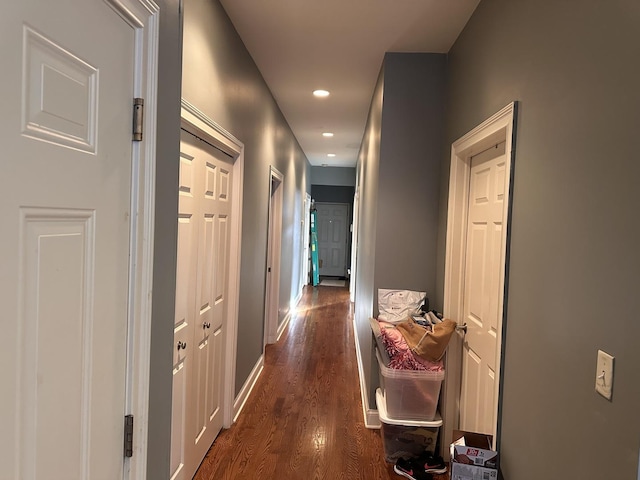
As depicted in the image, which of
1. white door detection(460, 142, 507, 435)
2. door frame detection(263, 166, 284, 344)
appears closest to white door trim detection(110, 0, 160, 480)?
white door detection(460, 142, 507, 435)

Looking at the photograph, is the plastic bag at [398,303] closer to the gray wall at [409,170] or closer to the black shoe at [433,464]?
the gray wall at [409,170]

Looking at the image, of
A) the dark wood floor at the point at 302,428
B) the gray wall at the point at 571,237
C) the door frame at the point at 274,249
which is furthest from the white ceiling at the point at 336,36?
the dark wood floor at the point at 302,428

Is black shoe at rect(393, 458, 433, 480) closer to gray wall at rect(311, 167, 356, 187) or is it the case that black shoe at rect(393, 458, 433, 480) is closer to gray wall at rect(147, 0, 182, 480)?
gray wall at rect(147, 0, 182, 480)

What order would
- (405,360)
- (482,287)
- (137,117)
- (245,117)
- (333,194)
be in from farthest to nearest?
1. (333,194)
2. (245,117)
3. (405,360)
4. (482,287)
5. (137,117)

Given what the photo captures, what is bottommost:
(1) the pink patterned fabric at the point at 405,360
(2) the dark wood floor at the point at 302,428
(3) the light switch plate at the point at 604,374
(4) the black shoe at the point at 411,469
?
(2) the dark wood floor at the point at 302,428

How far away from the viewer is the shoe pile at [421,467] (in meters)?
2.38

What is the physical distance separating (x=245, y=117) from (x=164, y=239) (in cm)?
200

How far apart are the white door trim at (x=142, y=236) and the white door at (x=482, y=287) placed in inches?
57.5

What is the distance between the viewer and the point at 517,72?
5.42ft

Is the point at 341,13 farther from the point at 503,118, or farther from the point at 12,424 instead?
the point at 12,424

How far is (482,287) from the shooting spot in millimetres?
2168

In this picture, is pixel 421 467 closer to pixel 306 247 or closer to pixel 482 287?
pixel 482 287

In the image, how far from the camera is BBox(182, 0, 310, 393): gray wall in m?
1.95

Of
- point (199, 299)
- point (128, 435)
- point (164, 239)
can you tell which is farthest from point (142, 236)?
point (199, 299)
